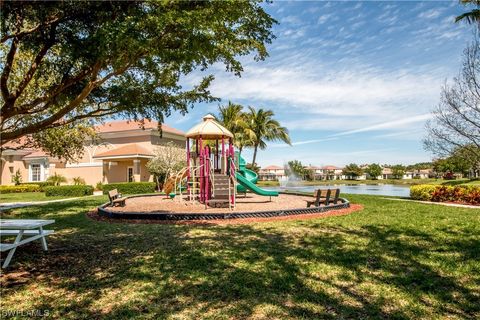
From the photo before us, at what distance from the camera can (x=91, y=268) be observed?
218 inches

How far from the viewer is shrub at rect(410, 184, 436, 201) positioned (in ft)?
57.2

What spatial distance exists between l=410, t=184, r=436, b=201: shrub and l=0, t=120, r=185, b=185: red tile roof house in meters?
23.1

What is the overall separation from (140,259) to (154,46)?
3822 mm

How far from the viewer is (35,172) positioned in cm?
4075

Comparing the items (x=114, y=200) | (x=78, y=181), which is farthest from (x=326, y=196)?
(x=78, y=181)

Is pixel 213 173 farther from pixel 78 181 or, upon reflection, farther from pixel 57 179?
pixel 57 179

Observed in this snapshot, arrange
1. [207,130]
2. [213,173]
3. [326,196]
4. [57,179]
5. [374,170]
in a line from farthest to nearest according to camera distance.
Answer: [374,170] < [57,179] < [207,130] < [213,173] < [326,196]

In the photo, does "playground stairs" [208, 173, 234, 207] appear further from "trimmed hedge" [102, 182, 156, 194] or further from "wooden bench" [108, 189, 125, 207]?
"trimmed hedge" [102, 182, 156, 194]

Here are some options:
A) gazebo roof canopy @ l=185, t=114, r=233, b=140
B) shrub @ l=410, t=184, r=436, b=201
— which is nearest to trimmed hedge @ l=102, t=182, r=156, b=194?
gazebo roof canopy @ l=185, t=114, r=233, b=140

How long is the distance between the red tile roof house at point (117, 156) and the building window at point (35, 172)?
0.51 metres

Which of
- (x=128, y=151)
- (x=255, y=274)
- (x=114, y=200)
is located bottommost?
(x=255, y=274)

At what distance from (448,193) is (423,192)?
1278 mm

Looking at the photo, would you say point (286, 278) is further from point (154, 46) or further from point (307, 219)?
point (307, 219)

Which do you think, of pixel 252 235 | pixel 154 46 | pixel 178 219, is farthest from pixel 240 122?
pixel 154 46
